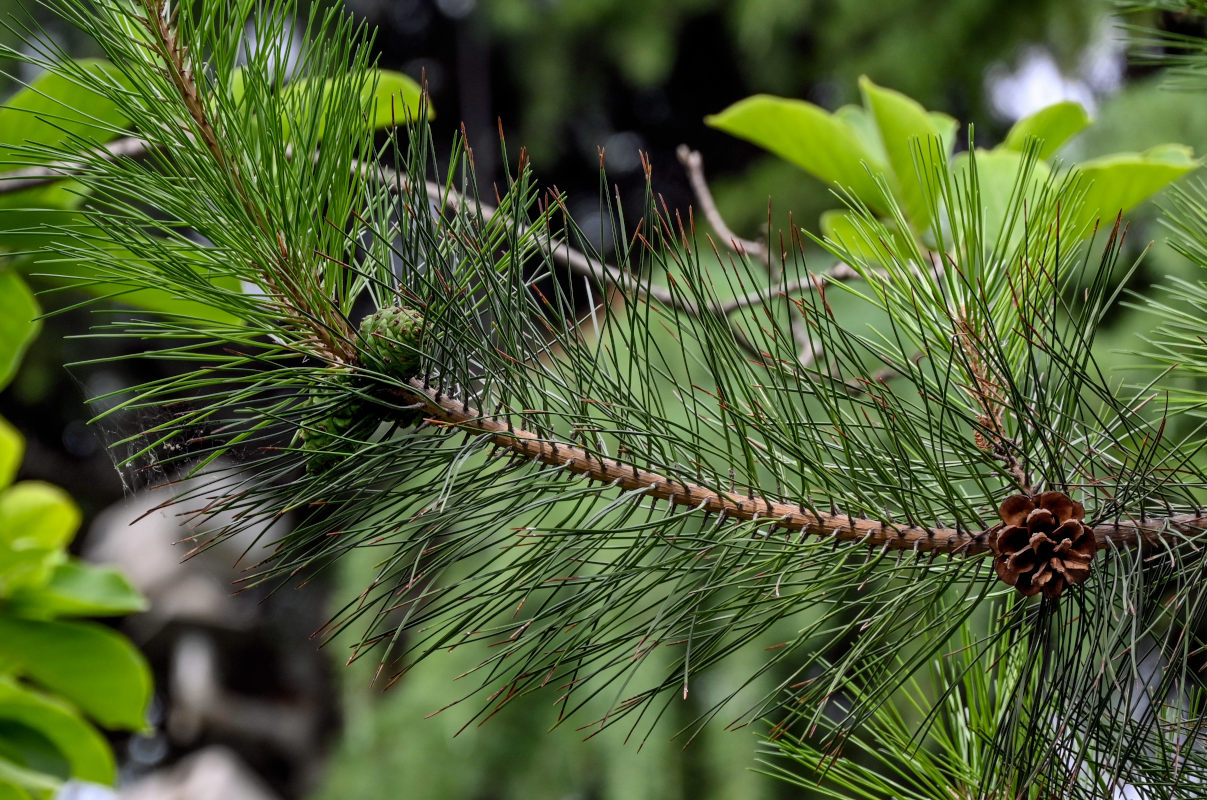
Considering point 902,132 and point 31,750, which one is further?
point 31,750

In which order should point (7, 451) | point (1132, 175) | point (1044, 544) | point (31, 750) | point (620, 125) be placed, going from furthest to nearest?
1. point (620, 125)
2. point (7, 451)
3. point (31, 750)
4. point (1132, 175)
5. point (1044, 544)

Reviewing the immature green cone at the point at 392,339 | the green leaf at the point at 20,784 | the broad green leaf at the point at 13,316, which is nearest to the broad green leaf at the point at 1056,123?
the immature green cone at the point at 392,339

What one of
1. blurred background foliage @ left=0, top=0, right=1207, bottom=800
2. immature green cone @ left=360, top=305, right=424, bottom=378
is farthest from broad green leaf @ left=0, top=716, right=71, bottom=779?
immature green cone @ left=360, top=305, right=424, bottom=378

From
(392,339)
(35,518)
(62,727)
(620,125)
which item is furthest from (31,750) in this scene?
(620,125)

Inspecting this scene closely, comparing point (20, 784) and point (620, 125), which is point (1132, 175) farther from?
point (620, 125)

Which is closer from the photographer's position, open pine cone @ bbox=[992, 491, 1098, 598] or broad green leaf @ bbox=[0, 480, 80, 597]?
open pine cone @ bbox=[992, 491, 1098, 598]

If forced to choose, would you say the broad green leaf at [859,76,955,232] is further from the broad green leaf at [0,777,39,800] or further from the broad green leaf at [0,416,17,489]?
the broad green leaf at [0,416,17,489]
